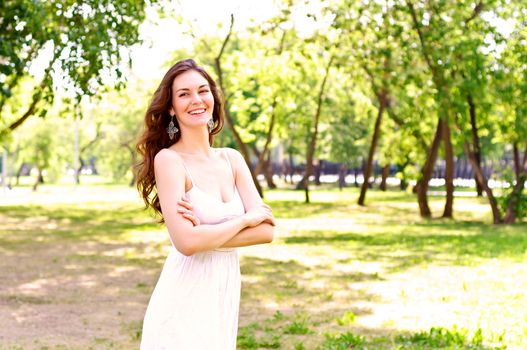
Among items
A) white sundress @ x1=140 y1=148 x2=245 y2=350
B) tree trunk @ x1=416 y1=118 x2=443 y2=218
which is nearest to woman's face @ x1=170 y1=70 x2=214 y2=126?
white sundress @ x1=140 y1=148 x2=245 y2=350

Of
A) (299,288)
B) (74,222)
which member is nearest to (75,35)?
(299,288)

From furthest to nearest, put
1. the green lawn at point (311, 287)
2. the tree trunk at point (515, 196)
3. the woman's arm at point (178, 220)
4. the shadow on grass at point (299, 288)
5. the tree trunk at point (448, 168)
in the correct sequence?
the tree trunk at point (448, 168), the tree trunk at point (515, 196), the shadow on grass at point (299, 288), the green lawn at point (311, 287), the woman's arm at point (178, 220)

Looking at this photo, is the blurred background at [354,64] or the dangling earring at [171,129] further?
the blurred background at [354,64]

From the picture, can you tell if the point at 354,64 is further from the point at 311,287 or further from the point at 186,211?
the point at 186,211

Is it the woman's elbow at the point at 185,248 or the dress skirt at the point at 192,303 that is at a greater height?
the woman's elbow at the point at 185,248

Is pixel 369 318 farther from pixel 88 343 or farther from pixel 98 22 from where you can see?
pixel 98 22

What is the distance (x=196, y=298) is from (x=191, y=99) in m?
0.87

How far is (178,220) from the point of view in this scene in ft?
11.6

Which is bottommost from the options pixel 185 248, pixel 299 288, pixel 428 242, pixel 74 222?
pixel 74 222

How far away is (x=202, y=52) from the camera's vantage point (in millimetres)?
50594

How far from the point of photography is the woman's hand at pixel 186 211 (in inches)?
140

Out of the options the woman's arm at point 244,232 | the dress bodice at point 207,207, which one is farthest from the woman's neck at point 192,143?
the woman's arm at point 244,232

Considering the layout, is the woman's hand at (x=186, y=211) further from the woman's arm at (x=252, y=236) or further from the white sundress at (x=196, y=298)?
the woman's arm at (x=252, y=236)

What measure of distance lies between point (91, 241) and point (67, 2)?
6.49 metres
